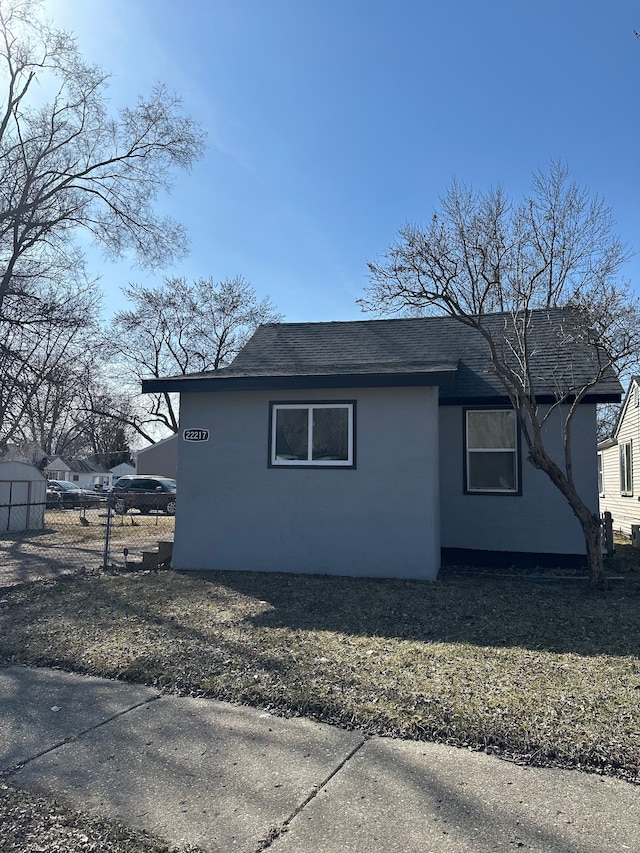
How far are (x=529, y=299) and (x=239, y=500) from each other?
535 centimetres

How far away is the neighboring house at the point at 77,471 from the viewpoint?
2371 inches

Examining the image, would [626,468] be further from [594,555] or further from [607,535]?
[594,555]

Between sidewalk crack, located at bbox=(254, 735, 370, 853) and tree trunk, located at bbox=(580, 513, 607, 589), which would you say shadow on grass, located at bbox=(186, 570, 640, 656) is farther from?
sidewalk crack, located at bbox=(254, 735, 370, 853)

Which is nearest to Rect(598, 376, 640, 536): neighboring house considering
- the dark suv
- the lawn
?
the lawn

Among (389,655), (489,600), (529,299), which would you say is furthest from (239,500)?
(529,299)

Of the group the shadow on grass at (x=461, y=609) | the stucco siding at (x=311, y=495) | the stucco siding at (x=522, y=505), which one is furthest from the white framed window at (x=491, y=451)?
the shadow on grass at (x=461, y=609)

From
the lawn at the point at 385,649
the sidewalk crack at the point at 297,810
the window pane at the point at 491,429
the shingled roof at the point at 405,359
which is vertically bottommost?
the sidewalk crack at the point at 297,810

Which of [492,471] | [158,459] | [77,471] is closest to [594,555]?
[492,471]

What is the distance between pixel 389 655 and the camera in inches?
215

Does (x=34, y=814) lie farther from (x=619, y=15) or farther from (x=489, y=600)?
(x=619, y=15)

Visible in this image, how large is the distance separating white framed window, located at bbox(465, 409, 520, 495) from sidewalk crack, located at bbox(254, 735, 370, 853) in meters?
7.44

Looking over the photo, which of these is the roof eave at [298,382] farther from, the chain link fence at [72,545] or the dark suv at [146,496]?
the dark suv at [146,496]

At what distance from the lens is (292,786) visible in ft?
10.8

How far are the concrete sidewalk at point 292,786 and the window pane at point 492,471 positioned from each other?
7174mm
